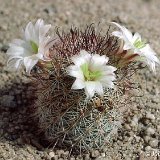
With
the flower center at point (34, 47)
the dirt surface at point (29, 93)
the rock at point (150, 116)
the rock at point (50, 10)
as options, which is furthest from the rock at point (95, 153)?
the rock at point (50, 10)

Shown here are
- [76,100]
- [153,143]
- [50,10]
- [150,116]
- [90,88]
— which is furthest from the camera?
[50,10]

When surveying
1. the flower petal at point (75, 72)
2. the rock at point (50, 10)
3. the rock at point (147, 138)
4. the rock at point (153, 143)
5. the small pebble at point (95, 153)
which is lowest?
the small pebble at point (95, 153)

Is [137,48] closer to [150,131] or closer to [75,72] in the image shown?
[75,72]


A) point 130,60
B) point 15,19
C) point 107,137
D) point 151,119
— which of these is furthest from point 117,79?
point 15,19

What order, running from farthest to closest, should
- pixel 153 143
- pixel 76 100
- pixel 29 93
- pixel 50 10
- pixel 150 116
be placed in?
pixel 50 10 < pixel 29 93 < pixel 150 116 < pixel 153 143 < pixel 76 100

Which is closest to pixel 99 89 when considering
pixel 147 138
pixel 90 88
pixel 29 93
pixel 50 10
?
pixel 90 88

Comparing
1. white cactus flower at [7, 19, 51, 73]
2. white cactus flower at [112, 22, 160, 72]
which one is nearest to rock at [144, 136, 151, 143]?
white cactus flower at [112, 22, 160, 72]

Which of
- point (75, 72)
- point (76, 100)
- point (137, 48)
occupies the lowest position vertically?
point (76, 100)

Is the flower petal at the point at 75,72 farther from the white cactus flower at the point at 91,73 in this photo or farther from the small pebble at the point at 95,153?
the small pebble at the point at 95,153
